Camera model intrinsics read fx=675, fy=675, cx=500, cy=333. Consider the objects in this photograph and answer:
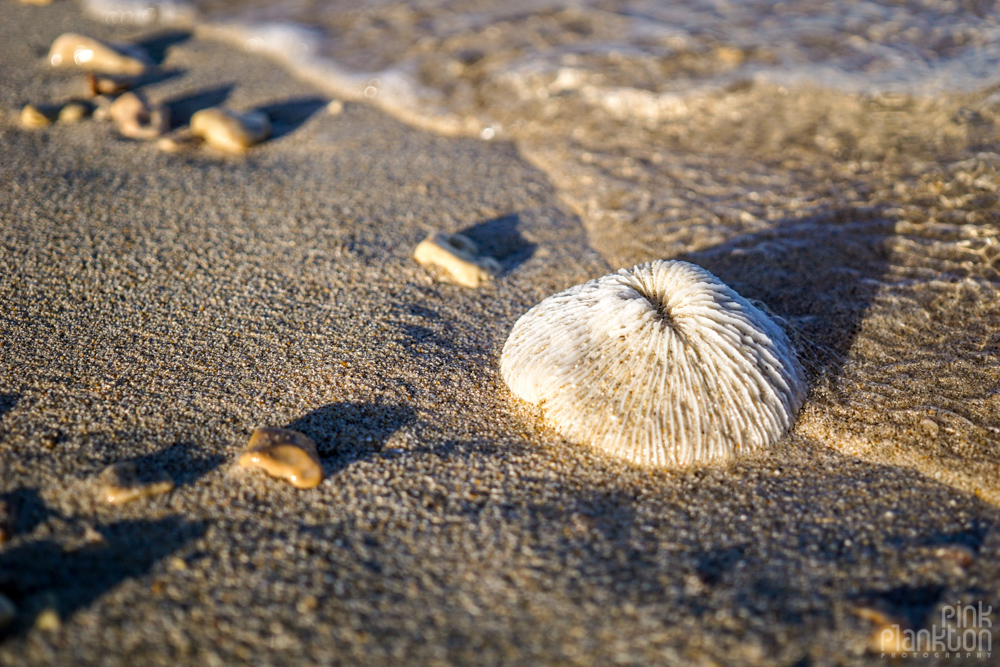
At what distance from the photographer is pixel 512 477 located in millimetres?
2756

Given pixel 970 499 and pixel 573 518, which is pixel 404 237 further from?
pixel 970 499

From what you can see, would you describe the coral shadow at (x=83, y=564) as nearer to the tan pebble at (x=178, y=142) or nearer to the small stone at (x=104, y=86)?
the tan pebble at (x=178, y=142)

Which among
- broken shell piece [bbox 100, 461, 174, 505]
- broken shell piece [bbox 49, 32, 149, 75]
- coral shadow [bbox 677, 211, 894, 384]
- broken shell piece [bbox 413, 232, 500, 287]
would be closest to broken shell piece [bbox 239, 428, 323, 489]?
broken shell piece [bbox 100, 461, 174, 505]

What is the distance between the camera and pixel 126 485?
8.17ft

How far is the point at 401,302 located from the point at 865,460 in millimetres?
2388

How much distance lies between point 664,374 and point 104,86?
533 centimetres

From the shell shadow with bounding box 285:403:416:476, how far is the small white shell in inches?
23.6

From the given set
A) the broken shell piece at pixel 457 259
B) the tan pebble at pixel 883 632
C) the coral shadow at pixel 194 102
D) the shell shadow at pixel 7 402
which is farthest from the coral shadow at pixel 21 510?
the coral shadow at pixel 194 102

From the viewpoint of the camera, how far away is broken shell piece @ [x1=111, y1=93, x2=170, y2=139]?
5105mm

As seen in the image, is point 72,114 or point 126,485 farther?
point 72,114

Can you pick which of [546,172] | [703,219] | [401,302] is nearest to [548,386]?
[401,302]

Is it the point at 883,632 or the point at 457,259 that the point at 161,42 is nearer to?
the point at 457,259

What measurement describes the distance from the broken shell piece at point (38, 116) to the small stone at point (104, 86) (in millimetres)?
468

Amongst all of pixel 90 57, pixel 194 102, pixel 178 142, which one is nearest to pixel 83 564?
pixel 178 142
